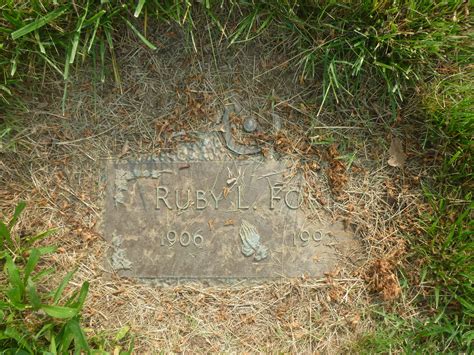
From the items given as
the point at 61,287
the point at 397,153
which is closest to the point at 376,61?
the point at 397,153

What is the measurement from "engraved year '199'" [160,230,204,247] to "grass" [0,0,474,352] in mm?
657

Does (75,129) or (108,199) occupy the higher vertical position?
(75,129)

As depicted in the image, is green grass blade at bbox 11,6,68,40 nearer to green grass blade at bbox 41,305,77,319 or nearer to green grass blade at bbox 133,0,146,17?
green grass blade at bbox 133,0,146,17

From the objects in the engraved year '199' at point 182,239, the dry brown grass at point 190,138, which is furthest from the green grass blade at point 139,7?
the engraved year '199' at point 182,239

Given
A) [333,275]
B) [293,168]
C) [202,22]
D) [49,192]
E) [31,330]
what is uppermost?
[202,22]

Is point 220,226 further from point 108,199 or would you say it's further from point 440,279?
point 440,279

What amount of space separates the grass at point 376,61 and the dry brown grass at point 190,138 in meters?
0.08

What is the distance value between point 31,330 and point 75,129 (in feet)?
3.26

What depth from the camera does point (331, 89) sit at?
2314mm

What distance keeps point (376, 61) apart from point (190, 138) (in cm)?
98

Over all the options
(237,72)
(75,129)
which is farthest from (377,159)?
(75,129)

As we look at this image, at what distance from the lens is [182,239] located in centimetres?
230

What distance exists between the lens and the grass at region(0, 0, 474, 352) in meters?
2.13

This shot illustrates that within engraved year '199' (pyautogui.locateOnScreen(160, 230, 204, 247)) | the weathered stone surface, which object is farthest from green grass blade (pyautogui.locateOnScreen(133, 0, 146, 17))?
engraved year '199' (pyautogui.locateOnScreen(160, 230, 204, 247))
